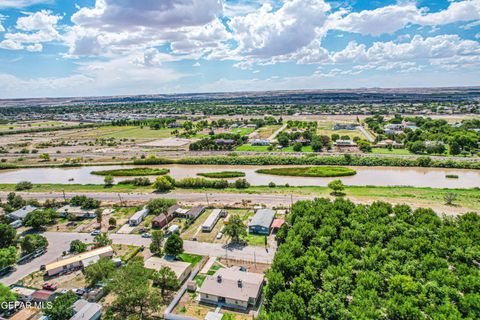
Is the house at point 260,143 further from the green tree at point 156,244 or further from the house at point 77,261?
the house at point 77,261

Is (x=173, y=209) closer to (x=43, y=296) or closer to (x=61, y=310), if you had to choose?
(x=43, y=296)

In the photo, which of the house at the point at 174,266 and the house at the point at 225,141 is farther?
the house at the point at 225,141

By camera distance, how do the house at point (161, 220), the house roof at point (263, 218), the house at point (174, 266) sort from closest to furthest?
the house at point (174, 266)
the house roof at point (263, 218)
the house at point (161, 220)

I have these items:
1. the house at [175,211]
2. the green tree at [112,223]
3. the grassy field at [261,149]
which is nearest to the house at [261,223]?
the house at [175,211]

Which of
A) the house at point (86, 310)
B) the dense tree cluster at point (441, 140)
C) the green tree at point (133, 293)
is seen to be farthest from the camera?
the dense tree cluster at point (441, 140)

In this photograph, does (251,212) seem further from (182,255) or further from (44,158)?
(44,158)

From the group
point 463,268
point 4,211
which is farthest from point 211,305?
point 4,211

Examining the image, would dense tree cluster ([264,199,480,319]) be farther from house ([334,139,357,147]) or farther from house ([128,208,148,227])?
house ([334,139,357,147])
